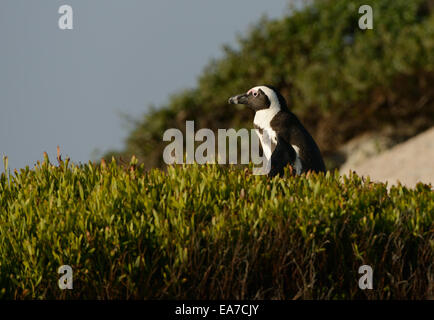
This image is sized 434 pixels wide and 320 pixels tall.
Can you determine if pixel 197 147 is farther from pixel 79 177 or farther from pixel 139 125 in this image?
pixel 79 177

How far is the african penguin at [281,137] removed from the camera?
7.99 metres

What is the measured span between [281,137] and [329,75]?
10.8 meters

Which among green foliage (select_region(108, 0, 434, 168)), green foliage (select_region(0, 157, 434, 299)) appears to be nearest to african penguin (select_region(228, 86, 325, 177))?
green foliage (select_region(0, 157, 434, 299))

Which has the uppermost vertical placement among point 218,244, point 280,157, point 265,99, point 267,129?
point 265,99

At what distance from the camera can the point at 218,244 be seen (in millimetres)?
6414

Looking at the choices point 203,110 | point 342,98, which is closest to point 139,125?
point 203,110

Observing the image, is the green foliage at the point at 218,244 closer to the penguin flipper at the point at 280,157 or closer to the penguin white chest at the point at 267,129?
the penguin flipper at the point at 280,157

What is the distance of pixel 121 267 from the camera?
636cm

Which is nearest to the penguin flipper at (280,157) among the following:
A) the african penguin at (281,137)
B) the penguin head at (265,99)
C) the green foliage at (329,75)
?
the african penguin at (281,137)

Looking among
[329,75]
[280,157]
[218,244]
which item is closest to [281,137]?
[280,157]

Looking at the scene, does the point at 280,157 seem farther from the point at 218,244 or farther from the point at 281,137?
the point at 218,244

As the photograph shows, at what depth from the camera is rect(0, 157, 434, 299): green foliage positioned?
639 centimetres

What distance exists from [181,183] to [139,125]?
12677mm

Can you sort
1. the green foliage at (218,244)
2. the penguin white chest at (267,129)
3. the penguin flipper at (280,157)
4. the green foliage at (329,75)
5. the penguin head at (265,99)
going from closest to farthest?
the green foliage at (218,244) → the penguin flipper at (280,157) → the penguin white chest at (267,129) → the penguin head at (265,99) → the green foliage at (329,75)
